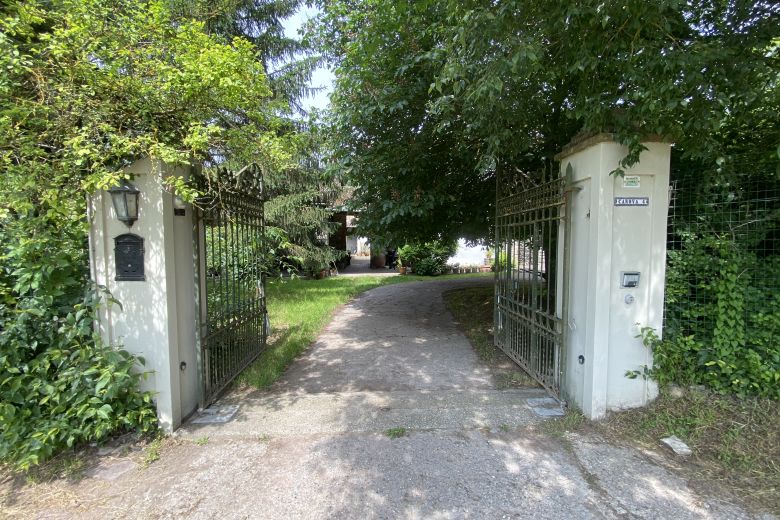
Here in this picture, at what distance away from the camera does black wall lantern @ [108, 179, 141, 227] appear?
3137 mm

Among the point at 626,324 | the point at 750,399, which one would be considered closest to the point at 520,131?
the point at 626,324

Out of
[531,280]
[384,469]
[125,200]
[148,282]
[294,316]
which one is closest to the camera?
[384,469]

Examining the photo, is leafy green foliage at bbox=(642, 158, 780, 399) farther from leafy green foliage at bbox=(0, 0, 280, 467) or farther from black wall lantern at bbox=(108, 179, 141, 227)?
→ black wall lantern at bbox=(108, 179, 141, 227)

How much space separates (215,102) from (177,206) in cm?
98

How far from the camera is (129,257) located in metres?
3.23

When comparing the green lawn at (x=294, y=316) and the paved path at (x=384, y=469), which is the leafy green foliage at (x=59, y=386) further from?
the green lawn at (x=294, y=316)

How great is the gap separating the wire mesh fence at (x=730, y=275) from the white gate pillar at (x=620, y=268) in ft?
1.00

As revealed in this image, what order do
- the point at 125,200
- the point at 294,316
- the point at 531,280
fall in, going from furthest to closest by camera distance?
1. the point at 294,316
2. the point at 531,280
3. the point at 125,200

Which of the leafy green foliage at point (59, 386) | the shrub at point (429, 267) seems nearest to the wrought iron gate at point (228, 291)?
the leafy green foliage at point (59, 386)

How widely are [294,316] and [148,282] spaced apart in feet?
16.4

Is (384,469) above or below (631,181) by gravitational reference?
below

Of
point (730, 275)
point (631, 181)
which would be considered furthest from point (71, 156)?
point (730, 275)

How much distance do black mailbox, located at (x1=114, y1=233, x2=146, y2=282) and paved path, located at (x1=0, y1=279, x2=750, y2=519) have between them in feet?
4.70

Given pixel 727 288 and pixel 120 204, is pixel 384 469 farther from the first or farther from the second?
pixel 727 288
